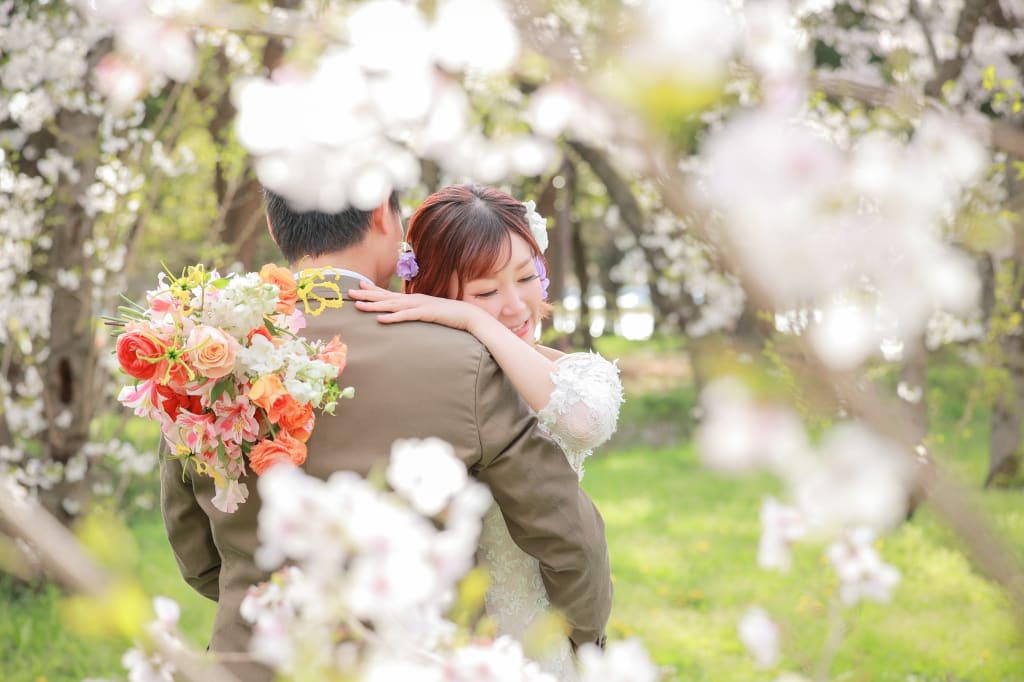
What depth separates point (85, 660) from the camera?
462 cm

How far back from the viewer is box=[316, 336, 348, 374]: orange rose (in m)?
1.68

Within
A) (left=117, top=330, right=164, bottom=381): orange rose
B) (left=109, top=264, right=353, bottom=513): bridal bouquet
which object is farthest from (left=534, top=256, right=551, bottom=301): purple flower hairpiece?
(left=117, top=330, right=164, bottom=381): orange rose

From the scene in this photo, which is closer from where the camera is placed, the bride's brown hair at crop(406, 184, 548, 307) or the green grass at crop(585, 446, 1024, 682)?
the bride's brown hair at crop(406, 184, 548, 307)

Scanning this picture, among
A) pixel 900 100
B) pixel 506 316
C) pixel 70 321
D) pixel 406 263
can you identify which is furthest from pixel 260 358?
pixel 70 321

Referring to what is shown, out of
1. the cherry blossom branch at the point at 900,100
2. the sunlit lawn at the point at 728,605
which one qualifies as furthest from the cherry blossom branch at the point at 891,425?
the sunlit lawn at the point at 728,605

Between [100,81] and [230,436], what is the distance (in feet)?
13.1

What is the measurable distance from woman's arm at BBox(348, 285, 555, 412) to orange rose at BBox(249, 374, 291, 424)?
244mm

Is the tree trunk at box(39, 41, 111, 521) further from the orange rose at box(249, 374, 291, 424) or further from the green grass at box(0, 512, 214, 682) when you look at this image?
the orange rose at box(249, 374, 291, 424)

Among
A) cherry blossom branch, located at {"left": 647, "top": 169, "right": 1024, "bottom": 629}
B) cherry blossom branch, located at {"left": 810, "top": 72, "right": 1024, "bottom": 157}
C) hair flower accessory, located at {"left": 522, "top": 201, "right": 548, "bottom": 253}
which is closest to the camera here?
cherry blossom branch, located at {"left": 647, "top": 169, "right": 1024, "bottom": 629}

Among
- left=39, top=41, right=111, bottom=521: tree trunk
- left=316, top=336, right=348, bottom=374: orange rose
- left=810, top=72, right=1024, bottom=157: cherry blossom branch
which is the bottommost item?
left=39, top=41, right=111, bottom=521: tree trunk

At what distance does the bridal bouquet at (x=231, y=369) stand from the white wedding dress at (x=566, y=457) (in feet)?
1.34

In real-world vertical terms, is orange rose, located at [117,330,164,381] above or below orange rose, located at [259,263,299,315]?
below

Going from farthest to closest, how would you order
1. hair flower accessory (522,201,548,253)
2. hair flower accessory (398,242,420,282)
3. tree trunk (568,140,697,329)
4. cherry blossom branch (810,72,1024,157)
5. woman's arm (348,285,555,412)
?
1. tree trunk (568,140,697,329)
2. hair flower accessory (522,201,548,253)
3. hair flower accessory (398,242,420,282)
4. woman's arm (348,285,555,412)
5. cherry blossom branch (810,72,1024,157)

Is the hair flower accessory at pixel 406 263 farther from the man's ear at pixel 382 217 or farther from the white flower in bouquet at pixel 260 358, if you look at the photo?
the white flower in bouquet at pixel 260 358
